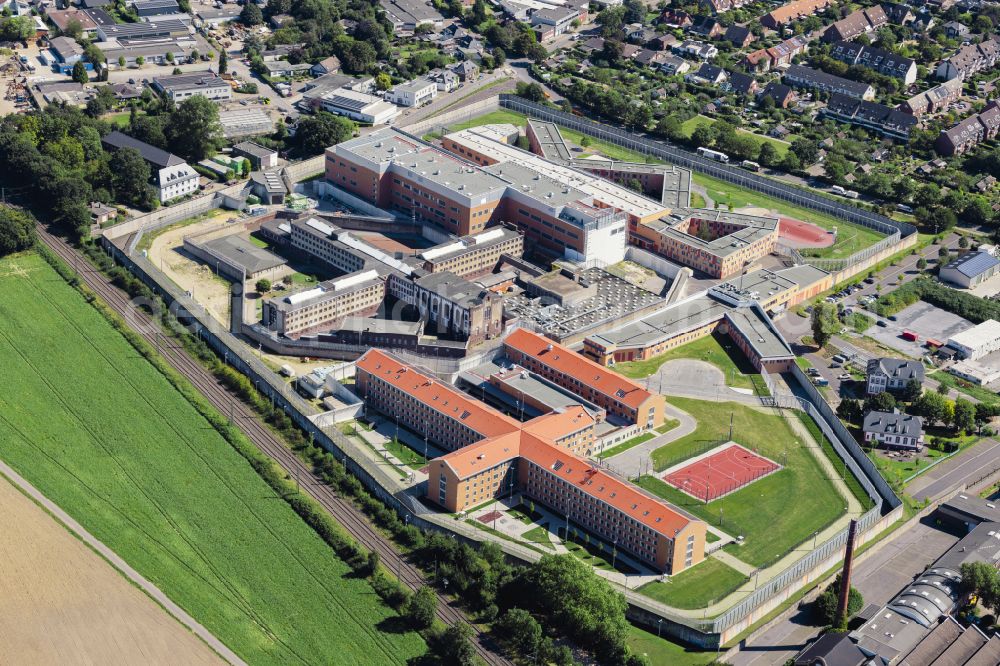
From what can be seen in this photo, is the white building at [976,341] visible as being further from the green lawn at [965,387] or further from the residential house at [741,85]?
the residential house at [741,85]

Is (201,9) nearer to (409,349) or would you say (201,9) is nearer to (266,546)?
(409,349)

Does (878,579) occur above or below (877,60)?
below

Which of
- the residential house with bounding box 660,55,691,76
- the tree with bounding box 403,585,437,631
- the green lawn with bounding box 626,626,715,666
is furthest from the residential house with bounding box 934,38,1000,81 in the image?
the tree with bounding box 403,585,437,631

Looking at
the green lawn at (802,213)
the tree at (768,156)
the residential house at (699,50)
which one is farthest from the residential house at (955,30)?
the green lawn at (802,213)

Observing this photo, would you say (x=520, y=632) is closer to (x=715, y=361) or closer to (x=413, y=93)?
(x=715, y=361)

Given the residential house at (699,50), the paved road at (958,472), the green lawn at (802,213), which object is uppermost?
the residential house at (699,50)

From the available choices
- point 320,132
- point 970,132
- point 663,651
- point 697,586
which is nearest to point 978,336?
point 697,586

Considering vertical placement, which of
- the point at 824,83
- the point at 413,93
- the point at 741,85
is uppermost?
the point at 824,83

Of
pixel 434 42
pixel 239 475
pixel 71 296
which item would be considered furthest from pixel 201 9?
pixel 239 475
